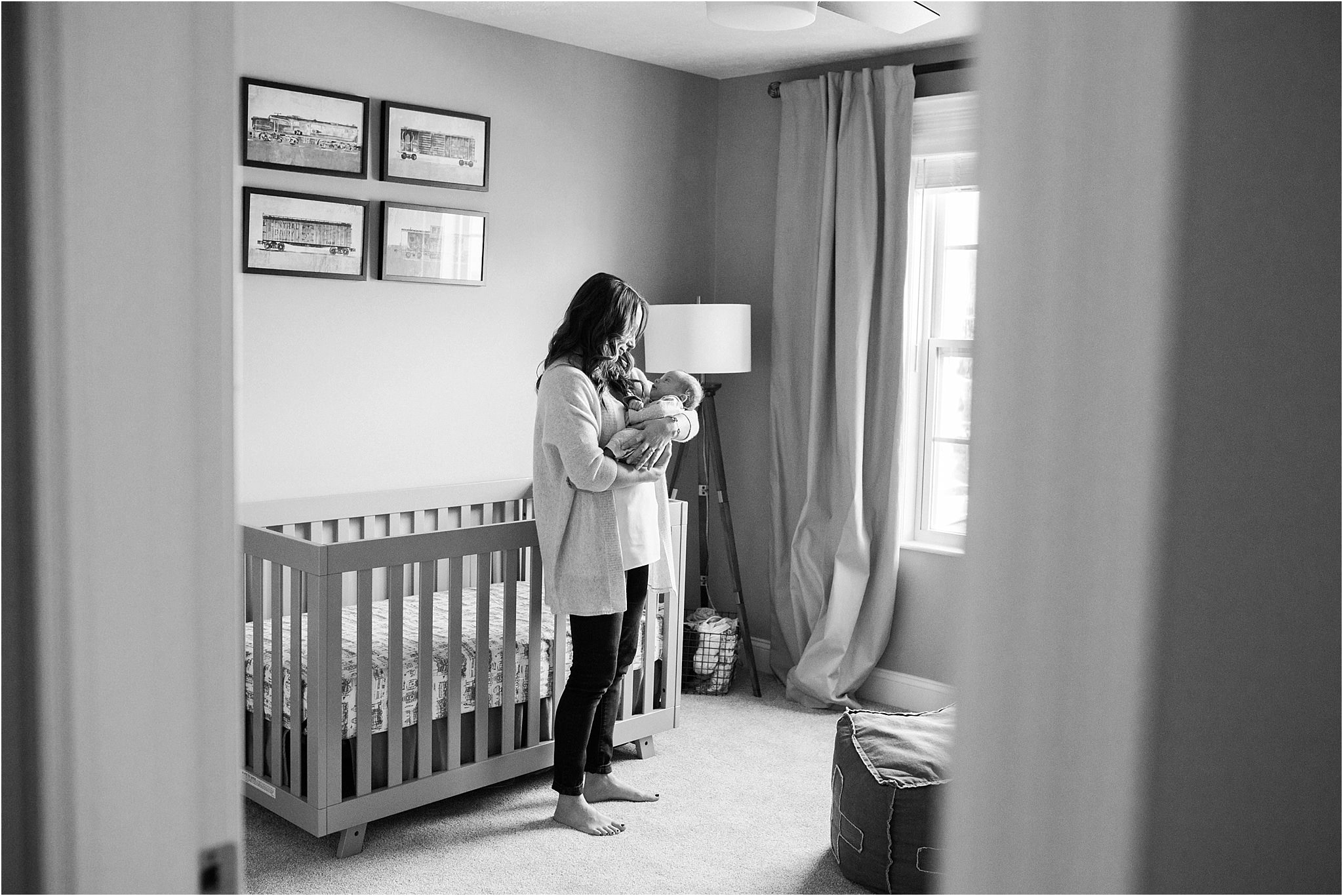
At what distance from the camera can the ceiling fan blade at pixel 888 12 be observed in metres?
2.67

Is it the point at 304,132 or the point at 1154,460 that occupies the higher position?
the point at 304,132

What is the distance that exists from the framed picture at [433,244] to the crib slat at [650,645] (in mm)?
1203

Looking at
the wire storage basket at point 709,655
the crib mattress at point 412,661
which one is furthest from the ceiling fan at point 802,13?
the wire storage basket at point 709,655

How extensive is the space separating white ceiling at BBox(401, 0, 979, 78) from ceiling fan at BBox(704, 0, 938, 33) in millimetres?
411

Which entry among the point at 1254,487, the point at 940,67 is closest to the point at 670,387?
the point at 940,67

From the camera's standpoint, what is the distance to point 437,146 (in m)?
3.52

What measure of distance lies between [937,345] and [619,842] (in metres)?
2.03

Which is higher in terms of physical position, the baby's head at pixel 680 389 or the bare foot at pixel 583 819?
the baby's head at pixel 680 389

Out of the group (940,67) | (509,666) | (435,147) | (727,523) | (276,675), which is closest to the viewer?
(276,675)

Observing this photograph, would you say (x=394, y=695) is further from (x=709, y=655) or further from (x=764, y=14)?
(x=764, y=14)

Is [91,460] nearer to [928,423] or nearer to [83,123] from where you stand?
[83,123]

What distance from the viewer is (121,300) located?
0.76m

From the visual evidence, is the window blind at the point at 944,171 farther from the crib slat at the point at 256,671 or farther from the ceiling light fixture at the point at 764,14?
the crib slat at the point at 256,671

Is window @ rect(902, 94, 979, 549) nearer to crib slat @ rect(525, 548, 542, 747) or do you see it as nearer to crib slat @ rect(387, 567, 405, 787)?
crib slat @ rect(525, 548, 542, 747)
